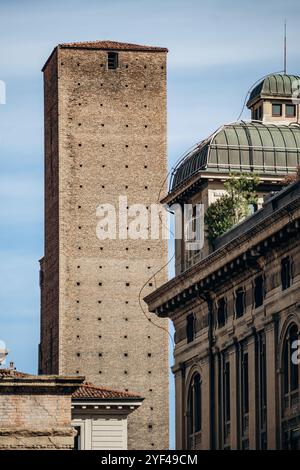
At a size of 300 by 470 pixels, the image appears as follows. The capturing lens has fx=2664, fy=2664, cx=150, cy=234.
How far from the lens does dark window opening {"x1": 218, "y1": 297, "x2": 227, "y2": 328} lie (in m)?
88.6

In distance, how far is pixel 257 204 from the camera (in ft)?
297

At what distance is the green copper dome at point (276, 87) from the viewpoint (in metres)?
96.4

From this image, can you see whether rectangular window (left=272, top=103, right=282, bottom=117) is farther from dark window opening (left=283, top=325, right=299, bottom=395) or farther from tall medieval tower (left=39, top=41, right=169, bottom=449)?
tall medieval tower (left=39, top=41, right=169, bottom=449)

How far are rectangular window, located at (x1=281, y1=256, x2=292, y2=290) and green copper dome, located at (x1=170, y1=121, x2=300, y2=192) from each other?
37.3 ft

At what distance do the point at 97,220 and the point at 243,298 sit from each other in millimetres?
54320

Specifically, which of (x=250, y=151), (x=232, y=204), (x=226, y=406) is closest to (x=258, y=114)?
(x=250, y=151)

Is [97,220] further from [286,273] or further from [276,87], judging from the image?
[286,273]

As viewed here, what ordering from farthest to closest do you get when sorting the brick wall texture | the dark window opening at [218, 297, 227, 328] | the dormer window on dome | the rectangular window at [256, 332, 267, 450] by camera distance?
1. the dormer window on dome
2. the dark window opening at [218, 297, 227, 328]
3. the rectangular window at [256, 332, 267, 450]
4. the brick wall texture

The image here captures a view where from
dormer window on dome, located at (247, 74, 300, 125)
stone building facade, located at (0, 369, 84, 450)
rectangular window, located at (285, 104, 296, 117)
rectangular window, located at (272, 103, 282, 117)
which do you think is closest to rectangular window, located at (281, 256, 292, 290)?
stone building facade, located at (0, 369, 84, 450)

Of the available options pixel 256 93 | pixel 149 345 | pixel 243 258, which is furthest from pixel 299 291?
pixel 149 345

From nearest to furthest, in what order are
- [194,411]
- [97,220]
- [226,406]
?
[226,406] → [194,411] → [97,220]

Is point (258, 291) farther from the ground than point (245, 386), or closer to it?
farther from the ground

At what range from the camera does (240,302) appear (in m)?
86.6

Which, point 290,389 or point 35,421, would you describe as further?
point 290,389
